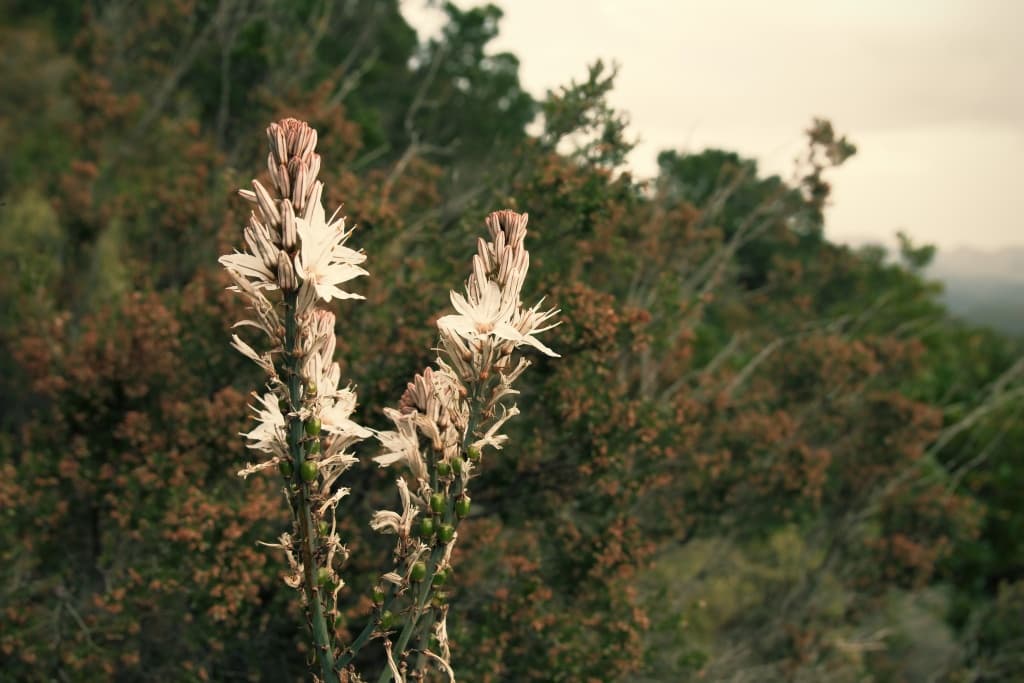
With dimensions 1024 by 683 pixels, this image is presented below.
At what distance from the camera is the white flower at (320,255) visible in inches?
101

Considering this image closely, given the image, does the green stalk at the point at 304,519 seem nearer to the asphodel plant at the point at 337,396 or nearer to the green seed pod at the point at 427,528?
the asphodel plant at the point at 337,396

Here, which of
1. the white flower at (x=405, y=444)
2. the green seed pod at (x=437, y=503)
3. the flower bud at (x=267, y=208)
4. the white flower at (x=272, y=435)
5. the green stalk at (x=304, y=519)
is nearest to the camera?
the flower bud at (x=267, y=208)

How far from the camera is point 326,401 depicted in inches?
113

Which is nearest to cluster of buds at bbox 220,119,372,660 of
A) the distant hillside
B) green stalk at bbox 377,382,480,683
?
green stalk at bbox 377,382,480,683

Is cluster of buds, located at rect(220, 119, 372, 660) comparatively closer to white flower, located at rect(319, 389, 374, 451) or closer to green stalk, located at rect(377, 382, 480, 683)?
white flower, located at rect(319, 389, 374, 451)

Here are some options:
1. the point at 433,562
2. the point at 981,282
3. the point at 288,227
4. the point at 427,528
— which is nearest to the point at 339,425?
the point at 427,528

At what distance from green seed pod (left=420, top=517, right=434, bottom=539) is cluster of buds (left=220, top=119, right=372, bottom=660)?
28cm

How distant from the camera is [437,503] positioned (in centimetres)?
291

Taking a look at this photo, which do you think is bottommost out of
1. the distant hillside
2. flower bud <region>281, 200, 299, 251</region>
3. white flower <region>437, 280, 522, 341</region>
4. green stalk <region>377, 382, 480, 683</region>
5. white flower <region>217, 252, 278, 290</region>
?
green stalk <region>377, 382, 480, 683</region>

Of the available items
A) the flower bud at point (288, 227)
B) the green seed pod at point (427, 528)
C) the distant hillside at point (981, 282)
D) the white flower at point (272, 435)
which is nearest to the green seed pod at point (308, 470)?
the white flower at point (272, 435)

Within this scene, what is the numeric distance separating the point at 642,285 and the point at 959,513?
626 cm

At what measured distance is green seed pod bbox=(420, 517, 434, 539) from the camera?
2918 mm

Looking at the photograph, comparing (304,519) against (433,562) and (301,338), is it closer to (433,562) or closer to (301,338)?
(433,562)

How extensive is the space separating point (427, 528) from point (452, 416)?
0.38 meters
